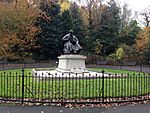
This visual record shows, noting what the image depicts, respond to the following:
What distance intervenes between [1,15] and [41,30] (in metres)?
8.29

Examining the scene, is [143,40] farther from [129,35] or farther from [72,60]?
[72,60]

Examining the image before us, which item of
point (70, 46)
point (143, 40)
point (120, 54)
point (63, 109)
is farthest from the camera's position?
point (143, 40)

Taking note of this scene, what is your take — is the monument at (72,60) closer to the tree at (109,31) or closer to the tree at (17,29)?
the tree at (17,29)

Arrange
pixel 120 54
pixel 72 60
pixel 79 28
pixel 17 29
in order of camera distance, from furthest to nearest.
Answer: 1. pixel 79 28
2. pixel 120 54
3. pixel 17 29
4. pixel 72 60

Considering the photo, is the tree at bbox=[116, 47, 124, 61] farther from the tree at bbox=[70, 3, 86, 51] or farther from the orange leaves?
the tree at bbox=[70, 3, 86, 51]

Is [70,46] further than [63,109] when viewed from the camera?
Yes

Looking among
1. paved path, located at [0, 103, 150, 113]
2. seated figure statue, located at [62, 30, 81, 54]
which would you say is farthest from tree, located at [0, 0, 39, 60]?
paved path, located at [0, 103, 150, 113]

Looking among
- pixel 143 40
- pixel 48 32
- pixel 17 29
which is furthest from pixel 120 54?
pixel 17 29

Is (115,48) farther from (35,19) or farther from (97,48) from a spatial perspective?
(35,19)

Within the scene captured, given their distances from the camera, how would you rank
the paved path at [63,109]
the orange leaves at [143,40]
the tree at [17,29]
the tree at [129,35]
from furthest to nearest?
the tree at [129,35]
the orange leaves at [143,40]
the tree at [17,29]
the paved path at [63,109]

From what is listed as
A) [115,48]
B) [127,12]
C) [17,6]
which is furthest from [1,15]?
[127,12]

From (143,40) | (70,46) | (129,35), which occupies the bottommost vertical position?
(70,46)

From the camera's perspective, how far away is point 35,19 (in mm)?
45406

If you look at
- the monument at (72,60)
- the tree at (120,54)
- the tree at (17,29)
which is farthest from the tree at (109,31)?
the monument at (72,60)
